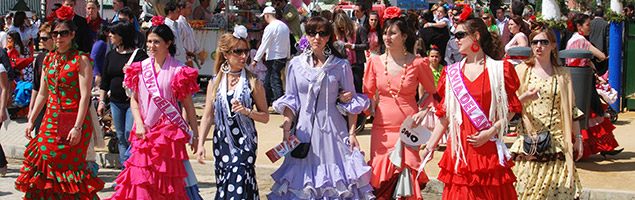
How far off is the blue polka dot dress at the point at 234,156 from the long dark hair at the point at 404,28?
1.34 meters

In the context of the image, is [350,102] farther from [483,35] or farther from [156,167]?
[156,167]

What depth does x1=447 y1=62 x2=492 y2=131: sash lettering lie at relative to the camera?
19.6ft

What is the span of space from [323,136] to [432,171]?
94.2 inches

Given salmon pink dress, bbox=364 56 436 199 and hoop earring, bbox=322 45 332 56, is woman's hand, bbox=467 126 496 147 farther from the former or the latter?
hoop earring, bbox=322 45 332 56

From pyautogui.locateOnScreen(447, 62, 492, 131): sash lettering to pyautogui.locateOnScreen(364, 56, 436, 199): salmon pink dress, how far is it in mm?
922

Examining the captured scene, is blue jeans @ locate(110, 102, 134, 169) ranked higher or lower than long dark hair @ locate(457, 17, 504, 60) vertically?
lower

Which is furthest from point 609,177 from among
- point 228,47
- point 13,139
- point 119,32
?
point 13,139

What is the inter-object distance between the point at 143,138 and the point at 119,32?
189 cm

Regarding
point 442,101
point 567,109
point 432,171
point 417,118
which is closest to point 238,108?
point 417,118

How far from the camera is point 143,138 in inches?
264

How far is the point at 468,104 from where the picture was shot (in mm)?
5992

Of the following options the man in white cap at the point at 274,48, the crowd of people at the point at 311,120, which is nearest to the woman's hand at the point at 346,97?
the crowd of people at the point at 311,120

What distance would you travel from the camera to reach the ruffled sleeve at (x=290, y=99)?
269 inches

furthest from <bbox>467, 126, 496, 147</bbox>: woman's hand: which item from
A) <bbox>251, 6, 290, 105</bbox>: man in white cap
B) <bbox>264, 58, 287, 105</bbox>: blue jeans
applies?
<bbox>264, 58, 287, 105</bbox>: blue jeans
